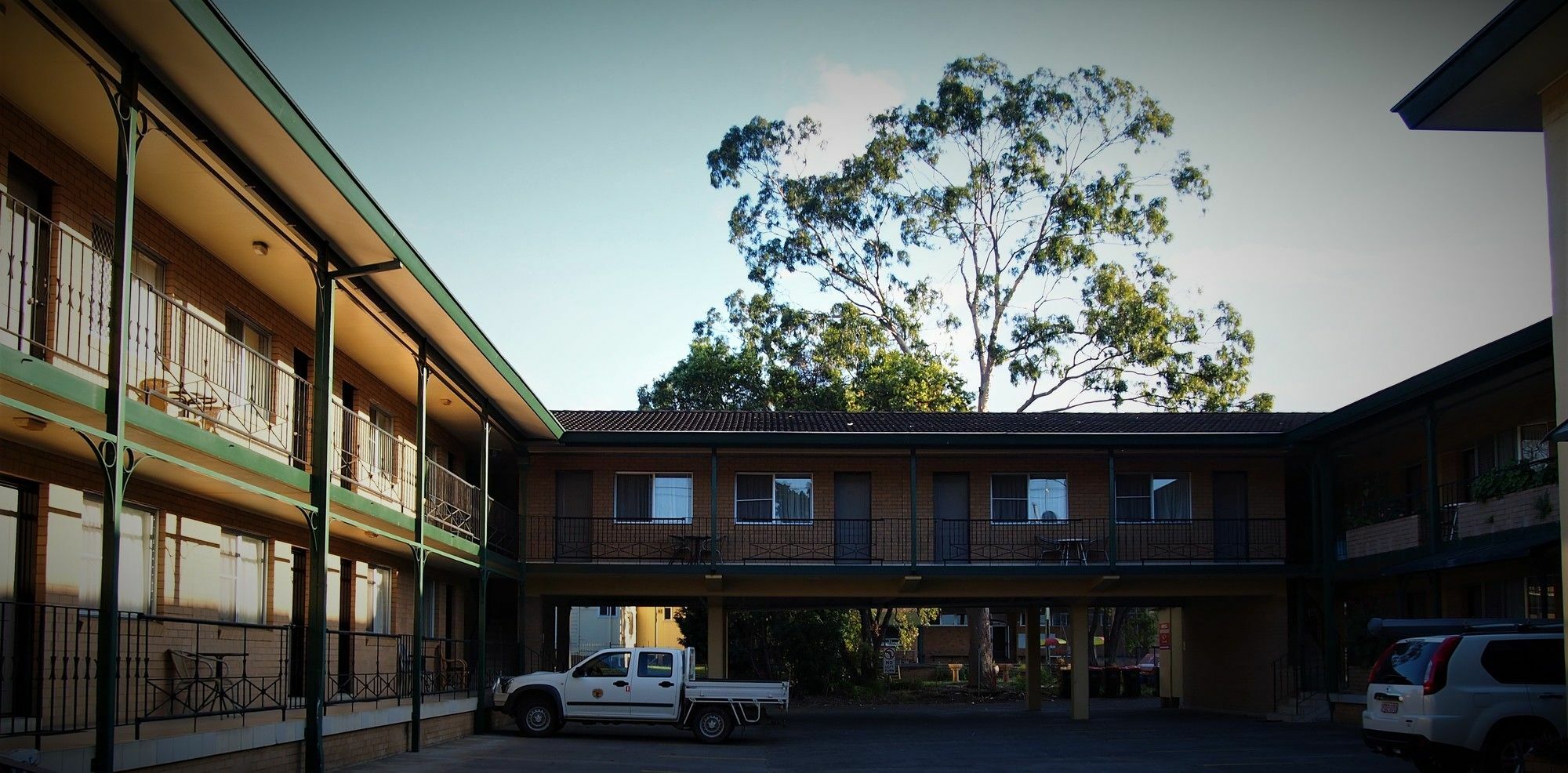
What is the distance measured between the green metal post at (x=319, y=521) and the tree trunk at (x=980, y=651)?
28.8m

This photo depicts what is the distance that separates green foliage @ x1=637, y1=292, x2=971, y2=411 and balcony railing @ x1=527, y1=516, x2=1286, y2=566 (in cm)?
1502

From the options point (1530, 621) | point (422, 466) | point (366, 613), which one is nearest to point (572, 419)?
point (366, 613)

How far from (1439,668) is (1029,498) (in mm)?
15311

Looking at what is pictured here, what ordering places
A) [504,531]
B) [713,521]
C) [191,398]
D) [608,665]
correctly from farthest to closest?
1. [504,531]
2. [713,521]
3. [608,665]
4. [191,398]

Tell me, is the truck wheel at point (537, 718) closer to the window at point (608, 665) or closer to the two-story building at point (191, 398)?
the window at point (608, 665)

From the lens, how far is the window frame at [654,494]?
30672 mm

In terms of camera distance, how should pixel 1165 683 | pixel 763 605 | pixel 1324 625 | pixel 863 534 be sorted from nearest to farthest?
pixel 1324 625, pixel 863 534, pixel 763 605, pixel 1165 683

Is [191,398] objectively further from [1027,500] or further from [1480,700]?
[1027,500]

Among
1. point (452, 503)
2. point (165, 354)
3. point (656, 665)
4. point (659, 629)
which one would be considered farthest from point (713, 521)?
point (659, 629)

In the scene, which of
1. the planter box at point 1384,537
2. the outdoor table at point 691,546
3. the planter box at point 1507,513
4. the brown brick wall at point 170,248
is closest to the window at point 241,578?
the brown brick wall at point 170,248

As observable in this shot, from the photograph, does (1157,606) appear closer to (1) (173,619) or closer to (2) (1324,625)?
(2) (1324,625)

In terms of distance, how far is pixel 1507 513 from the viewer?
71.8 ft

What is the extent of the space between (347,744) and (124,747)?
624 cm

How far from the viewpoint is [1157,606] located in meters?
35.5
